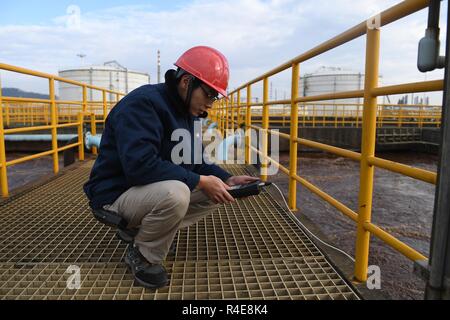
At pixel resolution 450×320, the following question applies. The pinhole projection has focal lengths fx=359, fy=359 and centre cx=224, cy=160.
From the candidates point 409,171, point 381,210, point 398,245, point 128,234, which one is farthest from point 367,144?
point 381,210

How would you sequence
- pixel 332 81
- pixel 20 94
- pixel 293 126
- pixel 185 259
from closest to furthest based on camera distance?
pixel 185 259 → pixel 293 126 → pixel 332 81 → pixel 20 94

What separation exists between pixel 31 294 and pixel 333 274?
1.49 metres

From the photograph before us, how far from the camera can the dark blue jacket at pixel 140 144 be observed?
1.67 m

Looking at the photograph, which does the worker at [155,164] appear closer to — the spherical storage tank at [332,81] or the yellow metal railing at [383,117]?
the yellow metal railing at [383,117]

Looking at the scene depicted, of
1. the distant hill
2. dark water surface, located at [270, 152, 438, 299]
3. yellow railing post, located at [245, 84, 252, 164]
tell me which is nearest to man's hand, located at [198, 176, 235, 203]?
dark water surface, located at [270, 152, 438, 299]

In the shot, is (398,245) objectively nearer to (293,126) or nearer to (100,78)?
(293,126)

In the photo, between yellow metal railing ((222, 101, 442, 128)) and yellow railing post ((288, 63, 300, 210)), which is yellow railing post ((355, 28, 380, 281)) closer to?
yellow railing post ((288, 63, 300, 210))

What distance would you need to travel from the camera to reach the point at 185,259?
210 cm

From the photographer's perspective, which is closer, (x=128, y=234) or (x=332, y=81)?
(x=128, y=234)

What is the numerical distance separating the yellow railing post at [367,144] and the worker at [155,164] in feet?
2.21

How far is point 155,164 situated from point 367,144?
1050 mm

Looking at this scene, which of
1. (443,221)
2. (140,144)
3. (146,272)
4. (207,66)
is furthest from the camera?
(207,66)

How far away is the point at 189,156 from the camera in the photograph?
6.86 feet
